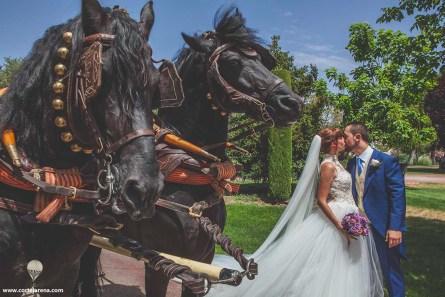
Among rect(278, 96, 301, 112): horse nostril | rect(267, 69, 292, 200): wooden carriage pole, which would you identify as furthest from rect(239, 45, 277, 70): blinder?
rect(267, 69, 292, 200): wooden carriage pole

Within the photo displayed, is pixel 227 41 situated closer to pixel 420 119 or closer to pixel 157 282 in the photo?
pixel 157 282

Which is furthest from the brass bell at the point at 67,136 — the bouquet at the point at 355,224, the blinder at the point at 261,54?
the bouquet at the point at 355,224

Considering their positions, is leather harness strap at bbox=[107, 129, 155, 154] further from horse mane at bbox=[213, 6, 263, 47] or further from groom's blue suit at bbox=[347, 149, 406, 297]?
groom's blue suit at bbox=[347, 149, 406, 297]

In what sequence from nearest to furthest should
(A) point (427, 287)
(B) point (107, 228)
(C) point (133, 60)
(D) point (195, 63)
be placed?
(C) point (133, 60) < (B) point (107, 228) < (D) point (195, 63) < (A) point (427, 287)

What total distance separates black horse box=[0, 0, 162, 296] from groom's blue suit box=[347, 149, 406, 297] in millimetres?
3590

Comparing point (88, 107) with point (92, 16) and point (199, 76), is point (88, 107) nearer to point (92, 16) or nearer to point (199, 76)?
point (92, 16)

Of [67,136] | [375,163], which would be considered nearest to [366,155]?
[375,163]

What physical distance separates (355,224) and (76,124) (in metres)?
3.52

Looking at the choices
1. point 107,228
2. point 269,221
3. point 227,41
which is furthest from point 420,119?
point 107,228

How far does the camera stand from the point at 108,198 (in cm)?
187

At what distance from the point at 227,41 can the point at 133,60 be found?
6.25 ft

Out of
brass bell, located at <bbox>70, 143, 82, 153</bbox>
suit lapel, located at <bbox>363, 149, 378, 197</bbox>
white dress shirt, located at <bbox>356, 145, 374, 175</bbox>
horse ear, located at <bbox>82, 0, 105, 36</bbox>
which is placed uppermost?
horse ear, located at <bbox>82, 0, 105, 36</bbox>

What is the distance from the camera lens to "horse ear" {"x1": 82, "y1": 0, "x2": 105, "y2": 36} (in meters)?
1.92

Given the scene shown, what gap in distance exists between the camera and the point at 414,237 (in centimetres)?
945
